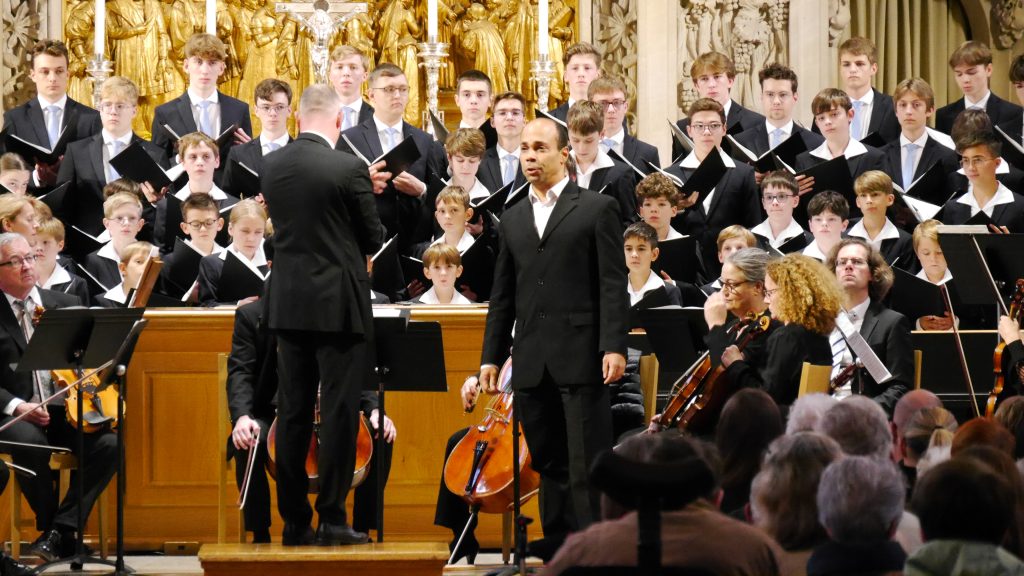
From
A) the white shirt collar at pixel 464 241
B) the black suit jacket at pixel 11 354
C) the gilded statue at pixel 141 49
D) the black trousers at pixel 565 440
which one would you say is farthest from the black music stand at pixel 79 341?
the gilded statue at pixel 141 49

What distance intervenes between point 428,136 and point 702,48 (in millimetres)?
2454

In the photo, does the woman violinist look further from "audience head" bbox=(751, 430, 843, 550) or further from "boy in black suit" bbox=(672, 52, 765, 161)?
"boy in black suit" bbox=(672, 52, 765, 161)

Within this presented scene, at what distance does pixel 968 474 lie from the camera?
3182 mm

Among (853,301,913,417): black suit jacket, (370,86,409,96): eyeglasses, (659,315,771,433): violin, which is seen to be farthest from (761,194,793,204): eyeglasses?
(659,315,771,433): violin

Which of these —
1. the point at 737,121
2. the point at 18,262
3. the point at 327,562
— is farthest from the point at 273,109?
the point at 327,562

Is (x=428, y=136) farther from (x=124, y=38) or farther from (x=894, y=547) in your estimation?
(x=894, y=547)

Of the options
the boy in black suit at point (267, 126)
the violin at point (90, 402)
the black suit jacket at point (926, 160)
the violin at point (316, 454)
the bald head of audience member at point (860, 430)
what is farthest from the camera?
the boy in black suit at point (267, 126)

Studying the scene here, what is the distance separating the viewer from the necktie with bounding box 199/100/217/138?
29.3 ft

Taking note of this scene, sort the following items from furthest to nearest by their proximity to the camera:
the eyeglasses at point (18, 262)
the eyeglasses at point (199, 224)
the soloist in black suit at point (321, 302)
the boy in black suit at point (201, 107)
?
the boy in black suit at point (201, 107) → the eyeglasses at point (199, 224) → the eyeglasses at point (18, 262) → the soloist in black suit at point (321, 302)

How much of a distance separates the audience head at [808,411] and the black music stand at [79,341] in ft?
7.50

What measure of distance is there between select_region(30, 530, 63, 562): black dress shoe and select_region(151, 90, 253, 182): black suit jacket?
2.57 meters

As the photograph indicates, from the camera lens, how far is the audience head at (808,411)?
14.4 ft

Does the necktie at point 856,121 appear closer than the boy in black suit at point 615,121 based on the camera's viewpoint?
No

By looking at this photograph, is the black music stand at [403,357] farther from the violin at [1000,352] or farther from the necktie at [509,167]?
the necktie at [509,167]
